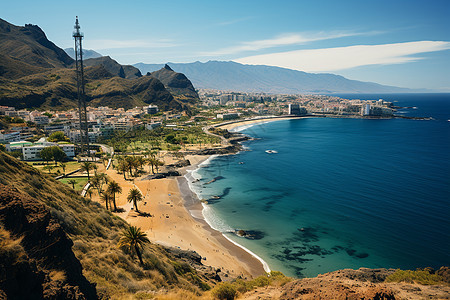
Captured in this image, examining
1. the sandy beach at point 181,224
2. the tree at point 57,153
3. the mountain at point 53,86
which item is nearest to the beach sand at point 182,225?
the sandy beach at point 181,224

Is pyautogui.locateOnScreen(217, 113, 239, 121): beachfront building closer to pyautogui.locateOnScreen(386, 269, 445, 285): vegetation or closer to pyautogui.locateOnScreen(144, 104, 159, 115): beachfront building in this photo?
pyautogui.locateOnScreen(144, 104, 159, 115): beachfront building

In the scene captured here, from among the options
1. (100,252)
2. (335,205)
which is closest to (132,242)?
(100,252)

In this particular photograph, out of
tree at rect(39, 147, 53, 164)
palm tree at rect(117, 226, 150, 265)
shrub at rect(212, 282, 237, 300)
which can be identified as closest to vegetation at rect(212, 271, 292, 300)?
shrub at rect(212, 282, 237, 300)

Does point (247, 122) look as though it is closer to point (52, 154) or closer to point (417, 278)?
point (52, 154)

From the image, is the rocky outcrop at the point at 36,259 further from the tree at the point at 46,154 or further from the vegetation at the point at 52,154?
the vegetation at the point at 52,154

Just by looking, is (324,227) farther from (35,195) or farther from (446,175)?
(446,175)
